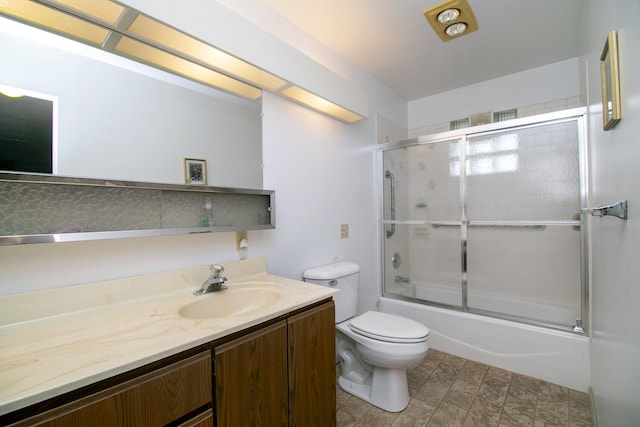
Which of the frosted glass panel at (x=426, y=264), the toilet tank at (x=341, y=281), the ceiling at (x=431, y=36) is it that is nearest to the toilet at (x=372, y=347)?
the toilet tank at (x=341, y=281)

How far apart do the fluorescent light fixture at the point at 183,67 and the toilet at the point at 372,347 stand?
1.18 meters

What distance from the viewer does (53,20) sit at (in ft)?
3.21

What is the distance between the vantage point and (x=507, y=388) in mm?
1810

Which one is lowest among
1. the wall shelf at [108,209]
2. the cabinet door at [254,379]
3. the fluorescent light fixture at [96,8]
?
the cabinet door at [254,379]

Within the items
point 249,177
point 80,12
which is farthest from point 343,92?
point 80,12

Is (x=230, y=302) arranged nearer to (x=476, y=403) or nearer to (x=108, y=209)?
(x=108, y=209)

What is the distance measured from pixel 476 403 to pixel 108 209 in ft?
7.23

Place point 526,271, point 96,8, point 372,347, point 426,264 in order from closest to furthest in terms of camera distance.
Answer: point 96,8 → point 372,347 → point 526,271 → point 426,264

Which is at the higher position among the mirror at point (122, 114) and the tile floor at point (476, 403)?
the mirror at point (122, 114)

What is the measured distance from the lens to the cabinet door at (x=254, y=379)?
0.90 meters

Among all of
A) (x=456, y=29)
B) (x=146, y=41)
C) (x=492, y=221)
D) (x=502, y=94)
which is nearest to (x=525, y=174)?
(x=492, y=221)

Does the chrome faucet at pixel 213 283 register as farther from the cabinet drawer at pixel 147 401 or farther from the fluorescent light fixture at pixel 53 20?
the fluorescent light fixture at pixel 53 20

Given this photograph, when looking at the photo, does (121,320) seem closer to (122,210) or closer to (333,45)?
(122,210)

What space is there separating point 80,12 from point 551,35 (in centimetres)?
282
